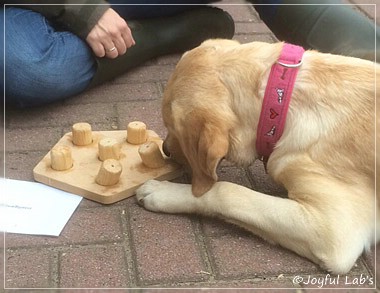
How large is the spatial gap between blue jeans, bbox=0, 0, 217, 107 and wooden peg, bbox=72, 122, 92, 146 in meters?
0.48

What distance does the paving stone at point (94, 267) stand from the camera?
2443 millimetres

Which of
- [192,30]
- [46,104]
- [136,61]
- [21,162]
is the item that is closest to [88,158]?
[21,162]

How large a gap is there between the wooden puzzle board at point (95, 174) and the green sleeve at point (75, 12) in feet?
2.42

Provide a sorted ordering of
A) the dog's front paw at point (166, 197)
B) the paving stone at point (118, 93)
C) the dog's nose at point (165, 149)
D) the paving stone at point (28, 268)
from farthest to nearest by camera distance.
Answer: the paving stone at point (118, 93) → the dog's nose at point (165, 149) → the dog's front paw at point (166, 197) → the paving stone at point (28, 268)

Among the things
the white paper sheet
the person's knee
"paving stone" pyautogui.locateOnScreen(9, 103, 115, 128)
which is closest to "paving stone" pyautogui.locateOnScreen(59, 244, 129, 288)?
the white paper sheet

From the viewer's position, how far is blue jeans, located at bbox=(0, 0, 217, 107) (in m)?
3.41

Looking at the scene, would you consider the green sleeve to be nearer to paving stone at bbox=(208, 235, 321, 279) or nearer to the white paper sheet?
the white paper sheet

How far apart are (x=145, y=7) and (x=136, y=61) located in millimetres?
332

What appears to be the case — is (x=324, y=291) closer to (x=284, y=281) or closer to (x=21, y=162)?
(x=284, y=281)

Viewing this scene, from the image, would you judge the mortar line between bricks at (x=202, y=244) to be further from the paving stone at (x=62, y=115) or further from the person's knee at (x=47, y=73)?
the person's knee at (x=47, y=73)

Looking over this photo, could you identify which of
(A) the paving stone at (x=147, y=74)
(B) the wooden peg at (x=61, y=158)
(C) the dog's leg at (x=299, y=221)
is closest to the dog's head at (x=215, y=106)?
(C) the dog's leg at (x=299, y=221)

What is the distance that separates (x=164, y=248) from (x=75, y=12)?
59.5 inches

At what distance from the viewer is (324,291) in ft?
8.09

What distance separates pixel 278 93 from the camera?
2455 millimetres
